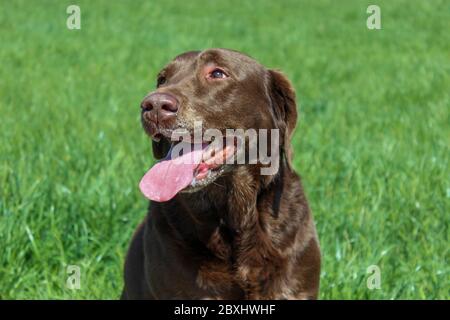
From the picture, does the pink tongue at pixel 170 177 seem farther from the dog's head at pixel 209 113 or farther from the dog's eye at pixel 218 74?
the dog's eye at pixel 218 74

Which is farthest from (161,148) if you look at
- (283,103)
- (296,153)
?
(296,153)

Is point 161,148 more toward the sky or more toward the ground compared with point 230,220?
more toward the sky

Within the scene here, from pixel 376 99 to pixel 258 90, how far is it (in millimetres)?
5598

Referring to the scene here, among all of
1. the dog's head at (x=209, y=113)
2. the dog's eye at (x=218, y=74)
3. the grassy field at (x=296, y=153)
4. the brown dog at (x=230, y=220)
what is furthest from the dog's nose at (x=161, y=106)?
the grassy field at (x=296, y=153)

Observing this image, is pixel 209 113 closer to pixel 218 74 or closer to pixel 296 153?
pixel 218 74

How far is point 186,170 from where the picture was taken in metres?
3.08

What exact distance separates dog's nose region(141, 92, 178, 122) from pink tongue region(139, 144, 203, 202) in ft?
0.79

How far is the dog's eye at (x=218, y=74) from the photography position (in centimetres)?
326

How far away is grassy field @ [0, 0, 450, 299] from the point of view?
4137mm

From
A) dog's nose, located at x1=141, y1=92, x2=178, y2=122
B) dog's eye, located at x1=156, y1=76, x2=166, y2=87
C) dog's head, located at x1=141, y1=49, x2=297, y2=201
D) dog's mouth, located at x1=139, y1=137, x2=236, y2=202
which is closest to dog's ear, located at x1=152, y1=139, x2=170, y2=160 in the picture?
dog's head, located at x1=141, y1=49, x2=297, y2=201

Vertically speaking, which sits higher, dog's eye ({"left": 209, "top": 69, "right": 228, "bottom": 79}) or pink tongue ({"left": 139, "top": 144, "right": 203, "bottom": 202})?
dog's eye ({"left": 209, "top": 69, "right": 228, "bottom": 79})

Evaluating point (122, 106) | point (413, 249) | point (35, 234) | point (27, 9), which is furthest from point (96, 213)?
point (27, 9)

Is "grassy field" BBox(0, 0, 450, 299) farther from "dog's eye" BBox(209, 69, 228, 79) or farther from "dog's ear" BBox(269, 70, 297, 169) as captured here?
"dog's eye" BBox(209, 69, 228, 79)

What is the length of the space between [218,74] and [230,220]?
66cm
